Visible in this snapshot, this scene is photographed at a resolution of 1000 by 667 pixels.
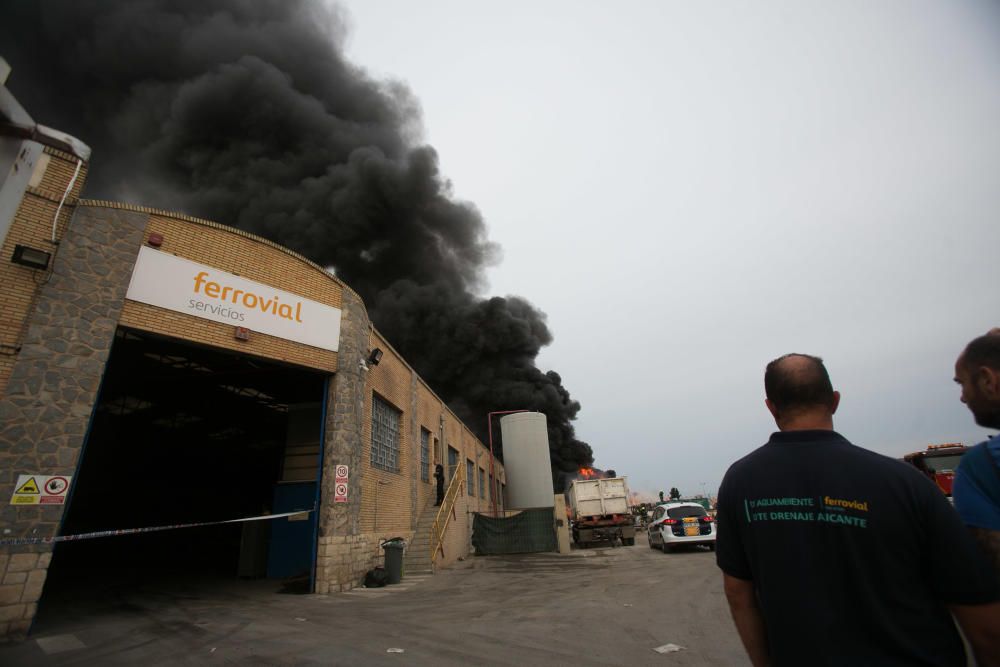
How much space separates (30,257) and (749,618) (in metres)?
9.28

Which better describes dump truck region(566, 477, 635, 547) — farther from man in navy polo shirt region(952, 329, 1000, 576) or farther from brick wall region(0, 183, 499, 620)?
man in navy polo shirt region(952, 329, 1000, 576)

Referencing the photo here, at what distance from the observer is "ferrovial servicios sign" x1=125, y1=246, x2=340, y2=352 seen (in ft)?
26.3

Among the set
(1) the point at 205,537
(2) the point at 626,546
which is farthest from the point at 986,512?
(1) the point at 205,537

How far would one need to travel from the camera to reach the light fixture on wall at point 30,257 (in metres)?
6.86

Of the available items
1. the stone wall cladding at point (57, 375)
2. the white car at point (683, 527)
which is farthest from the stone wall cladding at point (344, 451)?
the white car at point (683, 527)

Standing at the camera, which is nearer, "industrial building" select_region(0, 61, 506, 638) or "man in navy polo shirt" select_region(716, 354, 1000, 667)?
"man in navy polo shirt" select_region(716, 354, 1000, 667)

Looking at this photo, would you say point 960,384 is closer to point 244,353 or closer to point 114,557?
point 244,353

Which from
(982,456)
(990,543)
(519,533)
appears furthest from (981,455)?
(519,533)

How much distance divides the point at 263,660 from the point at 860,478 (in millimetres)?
5364

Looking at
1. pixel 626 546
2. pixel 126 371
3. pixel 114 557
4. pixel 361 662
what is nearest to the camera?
pixel 361 662

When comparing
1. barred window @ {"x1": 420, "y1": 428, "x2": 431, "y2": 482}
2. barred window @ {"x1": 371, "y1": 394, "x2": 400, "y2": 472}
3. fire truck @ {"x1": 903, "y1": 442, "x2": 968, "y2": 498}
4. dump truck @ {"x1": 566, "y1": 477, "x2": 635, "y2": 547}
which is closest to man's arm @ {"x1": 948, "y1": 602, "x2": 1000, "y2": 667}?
barred window @ {"x1": 371, "y1": 394, "x2": 400, "y2": 472}

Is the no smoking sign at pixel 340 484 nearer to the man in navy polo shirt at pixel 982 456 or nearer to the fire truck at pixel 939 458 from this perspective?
the man in navy polo shirt at pixel 982 456

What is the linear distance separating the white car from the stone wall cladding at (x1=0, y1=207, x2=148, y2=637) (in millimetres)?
13658

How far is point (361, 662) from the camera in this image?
15.3ft
